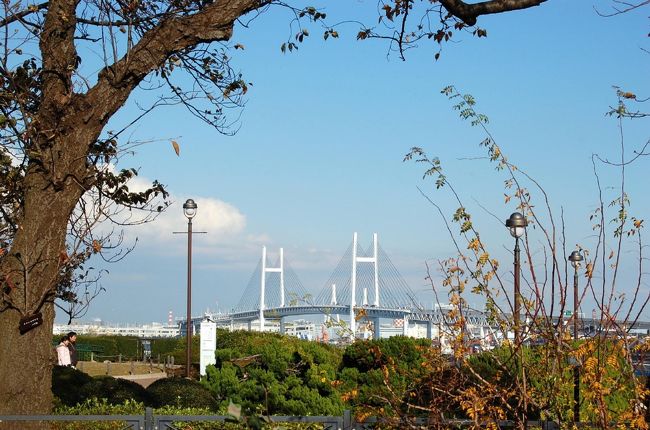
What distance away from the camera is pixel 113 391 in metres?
11.9

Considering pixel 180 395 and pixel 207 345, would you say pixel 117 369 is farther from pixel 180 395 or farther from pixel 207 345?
pixel 180 395

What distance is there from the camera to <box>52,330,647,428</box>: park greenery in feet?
23.2

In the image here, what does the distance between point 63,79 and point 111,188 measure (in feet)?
4.40

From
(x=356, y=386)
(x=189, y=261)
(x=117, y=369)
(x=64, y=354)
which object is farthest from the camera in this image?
(x=117, y=369)

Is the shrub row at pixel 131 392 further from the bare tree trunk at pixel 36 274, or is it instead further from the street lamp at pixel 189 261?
the street lamp at pixel 189 261

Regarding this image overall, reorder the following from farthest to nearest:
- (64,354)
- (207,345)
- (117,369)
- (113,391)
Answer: (117,369) < (207,345) < (64,354) < (113,391)

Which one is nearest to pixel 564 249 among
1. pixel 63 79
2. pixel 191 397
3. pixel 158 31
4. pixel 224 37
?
pixel 224 37

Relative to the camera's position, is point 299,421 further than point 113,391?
No

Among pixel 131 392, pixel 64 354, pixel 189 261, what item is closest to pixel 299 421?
pixel 131 392

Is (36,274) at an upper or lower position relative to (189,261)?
lower

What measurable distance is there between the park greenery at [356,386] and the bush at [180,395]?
0.04ft

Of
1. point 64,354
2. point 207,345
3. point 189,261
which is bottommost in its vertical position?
point 64,354

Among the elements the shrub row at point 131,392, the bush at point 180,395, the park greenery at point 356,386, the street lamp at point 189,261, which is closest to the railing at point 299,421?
the park greenery at point 356,386

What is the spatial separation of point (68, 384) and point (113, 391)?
2.78 ft
